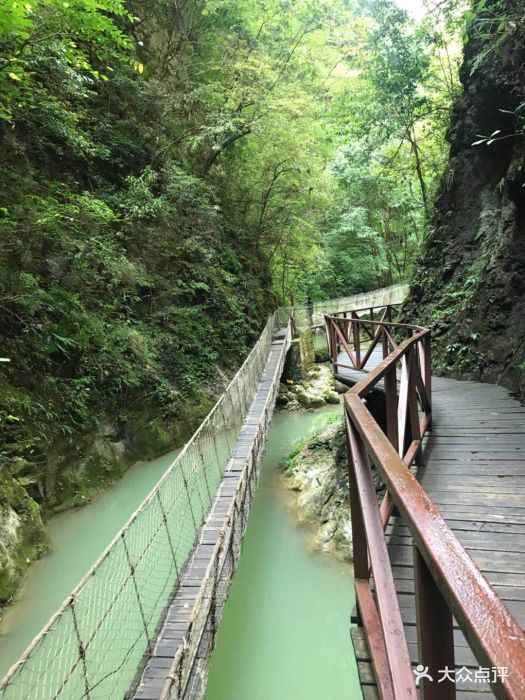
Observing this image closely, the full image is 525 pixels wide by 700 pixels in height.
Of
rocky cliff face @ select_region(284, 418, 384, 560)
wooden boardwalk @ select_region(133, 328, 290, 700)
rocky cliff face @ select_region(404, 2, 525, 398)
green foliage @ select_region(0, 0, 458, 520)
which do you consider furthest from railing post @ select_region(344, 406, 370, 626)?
green foliage @ select_region(0, 0, 458, 520)

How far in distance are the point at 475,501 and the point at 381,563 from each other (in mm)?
1507

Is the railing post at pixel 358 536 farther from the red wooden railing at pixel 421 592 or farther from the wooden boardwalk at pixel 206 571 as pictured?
the wooden boardwalk at pixel 206 571

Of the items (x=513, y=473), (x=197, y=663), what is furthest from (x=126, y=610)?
(x=513, y=473)

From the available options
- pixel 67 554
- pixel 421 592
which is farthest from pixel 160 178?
pixel 421 592

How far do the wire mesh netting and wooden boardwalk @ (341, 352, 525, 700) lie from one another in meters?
1.52

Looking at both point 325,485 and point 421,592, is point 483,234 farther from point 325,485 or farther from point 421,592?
point 421,592

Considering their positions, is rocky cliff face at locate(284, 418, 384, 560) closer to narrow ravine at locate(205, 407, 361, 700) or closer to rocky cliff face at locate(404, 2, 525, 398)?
A: narrow ravine at locate(205, 407, 361, 700)

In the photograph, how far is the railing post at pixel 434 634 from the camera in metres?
0.74

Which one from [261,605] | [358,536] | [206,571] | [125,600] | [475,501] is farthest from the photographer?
[261,605]

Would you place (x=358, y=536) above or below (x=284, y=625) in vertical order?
above

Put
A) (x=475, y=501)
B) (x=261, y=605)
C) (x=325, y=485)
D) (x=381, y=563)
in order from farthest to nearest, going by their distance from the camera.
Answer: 1. (x=325, y=485)
2. (x=261, y=605)
3. (x=475, y=501)
4. (x=381, y=563)

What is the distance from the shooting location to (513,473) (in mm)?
2602

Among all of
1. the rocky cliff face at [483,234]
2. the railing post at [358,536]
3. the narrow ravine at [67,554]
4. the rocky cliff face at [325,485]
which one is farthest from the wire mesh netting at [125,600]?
the rocky cliff face at [483,234]

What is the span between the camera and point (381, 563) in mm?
1153
